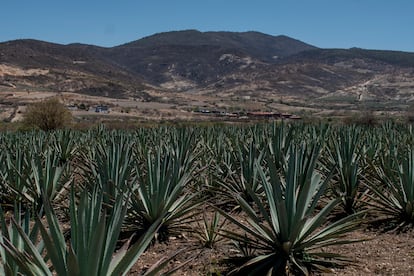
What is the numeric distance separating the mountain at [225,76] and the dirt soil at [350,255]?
78173mm

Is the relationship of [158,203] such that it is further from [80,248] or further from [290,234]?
[80,248]

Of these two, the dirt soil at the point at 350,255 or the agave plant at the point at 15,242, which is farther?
the dirt soil at the point at 350,255

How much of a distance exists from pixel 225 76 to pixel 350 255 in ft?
508

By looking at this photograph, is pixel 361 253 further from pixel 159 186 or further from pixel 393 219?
pixel 159 186

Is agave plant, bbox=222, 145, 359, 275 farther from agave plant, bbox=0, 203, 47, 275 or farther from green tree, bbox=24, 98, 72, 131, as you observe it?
green tree, bbox=24, 98, 72, 131

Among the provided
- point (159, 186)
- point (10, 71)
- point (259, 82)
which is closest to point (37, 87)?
point (10, 71)

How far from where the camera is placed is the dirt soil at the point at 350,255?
4543 mm

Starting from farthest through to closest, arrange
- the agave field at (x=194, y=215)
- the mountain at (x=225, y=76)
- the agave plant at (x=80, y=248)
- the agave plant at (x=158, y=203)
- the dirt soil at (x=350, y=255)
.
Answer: the mountain at (x=225, y=76)
the agave plant at (x=158, y=203)
the dirt soil at (x=350, y=255)
the agave field at (x=194, y=215)
the agave plant at (x=80, y=248)

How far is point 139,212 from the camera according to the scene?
568 cm

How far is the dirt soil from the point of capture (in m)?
4.54

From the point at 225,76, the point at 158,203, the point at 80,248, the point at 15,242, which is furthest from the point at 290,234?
the point at 225,76

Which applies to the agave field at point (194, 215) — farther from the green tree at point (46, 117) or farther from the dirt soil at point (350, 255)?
the green tree at point (46, 117)

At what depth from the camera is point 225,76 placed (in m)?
158

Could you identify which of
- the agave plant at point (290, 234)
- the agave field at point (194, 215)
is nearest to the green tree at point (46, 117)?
the agave field at point (194, 215)
